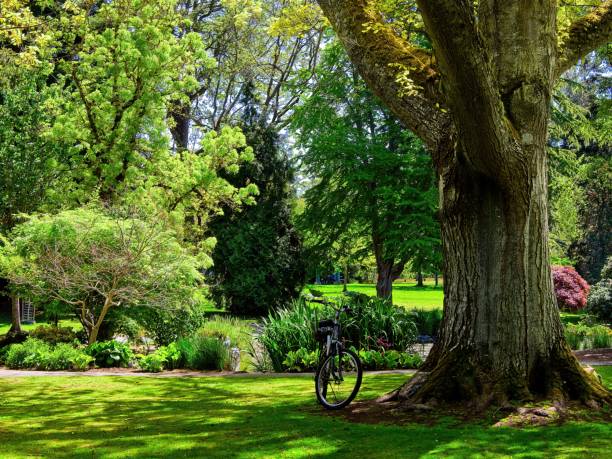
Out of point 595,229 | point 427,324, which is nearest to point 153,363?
point 427,324

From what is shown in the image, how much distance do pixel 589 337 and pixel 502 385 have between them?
11.9 metres

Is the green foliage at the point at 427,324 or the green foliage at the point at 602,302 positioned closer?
the green foliage at the point at 427,324

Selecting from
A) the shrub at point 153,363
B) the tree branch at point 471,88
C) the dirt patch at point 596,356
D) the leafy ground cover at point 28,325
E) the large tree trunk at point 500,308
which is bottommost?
the dirt patch at point 596,356

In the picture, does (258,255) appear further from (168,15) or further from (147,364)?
(147,364)

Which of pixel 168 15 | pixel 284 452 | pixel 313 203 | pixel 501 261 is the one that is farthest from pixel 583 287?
pixel 284 452

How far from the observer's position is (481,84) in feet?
18.4

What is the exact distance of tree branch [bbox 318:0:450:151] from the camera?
715cm

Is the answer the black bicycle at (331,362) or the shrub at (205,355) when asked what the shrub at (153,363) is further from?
the black bicycle at (331,362)

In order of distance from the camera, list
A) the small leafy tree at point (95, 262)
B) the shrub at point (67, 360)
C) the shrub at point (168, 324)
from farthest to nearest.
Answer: the shrub at point (168, 324)
the small leafy tree at point (95, 262)
the shrub at point (67, 360)

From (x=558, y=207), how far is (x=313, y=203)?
31.5ft

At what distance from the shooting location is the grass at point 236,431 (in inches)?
210

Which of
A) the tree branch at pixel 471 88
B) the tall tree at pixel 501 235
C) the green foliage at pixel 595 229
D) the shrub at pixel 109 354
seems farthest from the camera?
the green foliage at pixel 595 229

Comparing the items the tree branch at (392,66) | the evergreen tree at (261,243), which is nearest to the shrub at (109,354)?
the tree branch at (392,66)

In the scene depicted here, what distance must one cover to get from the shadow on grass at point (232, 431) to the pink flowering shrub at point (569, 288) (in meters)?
21.9
